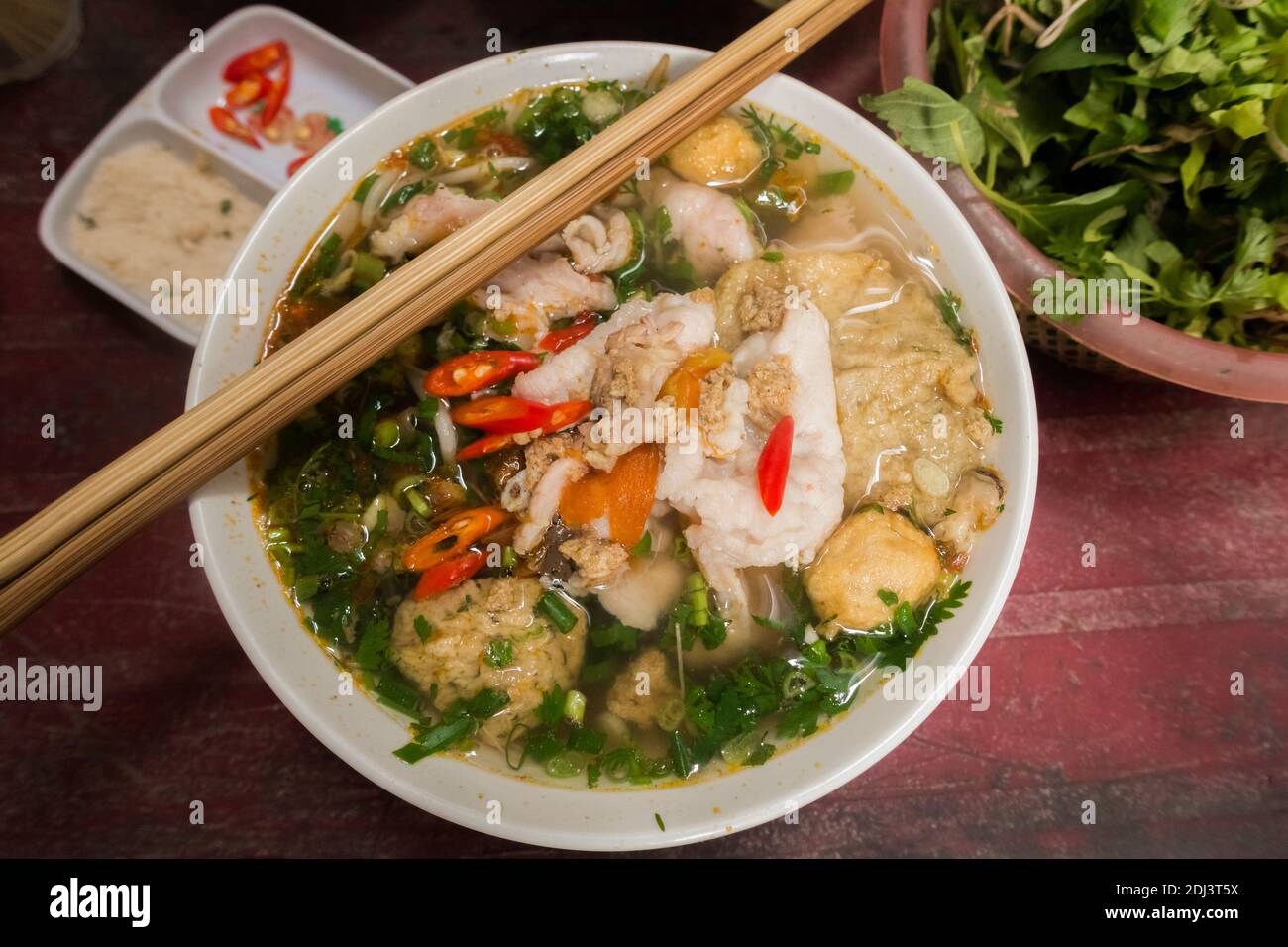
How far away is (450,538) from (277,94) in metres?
1.74

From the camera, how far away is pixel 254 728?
2170mm

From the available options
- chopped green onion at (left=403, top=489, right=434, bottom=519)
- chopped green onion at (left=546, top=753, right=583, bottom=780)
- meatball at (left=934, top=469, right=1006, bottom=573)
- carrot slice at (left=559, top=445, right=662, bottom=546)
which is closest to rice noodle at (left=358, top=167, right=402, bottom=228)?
chopped green onion at (left=403, top=489, right=434, bottom=519)

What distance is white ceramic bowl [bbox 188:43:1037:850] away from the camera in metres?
1.65

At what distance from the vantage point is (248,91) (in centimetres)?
266

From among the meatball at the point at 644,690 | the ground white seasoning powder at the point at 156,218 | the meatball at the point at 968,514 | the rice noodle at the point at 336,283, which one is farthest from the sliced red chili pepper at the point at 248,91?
the meatball at the point at 968,514

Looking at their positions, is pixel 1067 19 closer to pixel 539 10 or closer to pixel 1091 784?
pixel 539 10

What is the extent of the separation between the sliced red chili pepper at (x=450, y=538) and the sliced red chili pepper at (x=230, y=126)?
1.59m

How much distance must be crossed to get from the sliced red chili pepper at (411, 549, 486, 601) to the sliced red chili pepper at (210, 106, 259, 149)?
164cm

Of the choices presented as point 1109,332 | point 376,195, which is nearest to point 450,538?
point 376,195

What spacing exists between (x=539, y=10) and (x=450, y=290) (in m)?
1.33

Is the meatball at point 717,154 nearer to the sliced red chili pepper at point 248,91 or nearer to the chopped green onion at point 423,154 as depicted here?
the chopped green onion at point 423,154

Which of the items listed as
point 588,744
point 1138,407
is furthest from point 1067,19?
point 588,744

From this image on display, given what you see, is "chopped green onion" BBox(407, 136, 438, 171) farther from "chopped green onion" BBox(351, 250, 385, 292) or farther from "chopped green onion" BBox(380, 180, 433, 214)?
"chopped green onion" BBox(351, 250, 385, 292)

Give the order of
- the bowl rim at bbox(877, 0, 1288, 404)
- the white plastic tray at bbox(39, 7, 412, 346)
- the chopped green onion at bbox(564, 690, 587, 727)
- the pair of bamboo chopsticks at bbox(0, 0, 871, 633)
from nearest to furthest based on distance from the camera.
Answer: the pair of bamboo chopsticks at bbox(0, 0, 871, 633) → the bowl rim at bbox(877, 0, 1288, 404) → the chopped green onion at bbox(564, 690, 587, 727) → the white plastic tray at bbox(39, 7, 412, 346)
